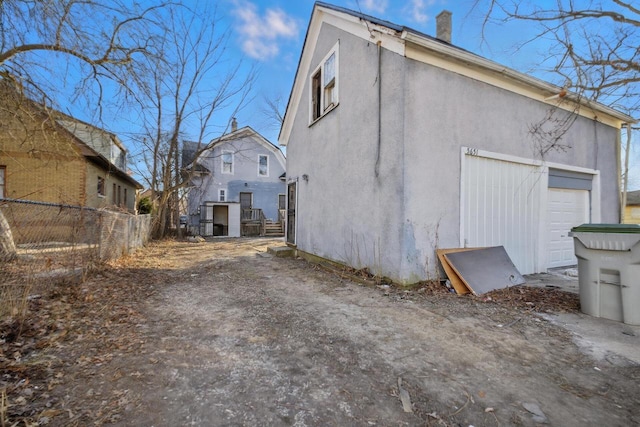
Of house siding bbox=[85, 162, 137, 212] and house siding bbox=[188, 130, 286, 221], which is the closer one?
house siding bbox=[85, 162, 137, 212]

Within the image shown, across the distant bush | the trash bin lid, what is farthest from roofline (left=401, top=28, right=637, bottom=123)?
the distant bush

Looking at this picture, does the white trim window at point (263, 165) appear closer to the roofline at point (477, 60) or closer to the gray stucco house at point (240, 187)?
the gray stucco house at point (240, 187)

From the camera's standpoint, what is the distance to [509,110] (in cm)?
609

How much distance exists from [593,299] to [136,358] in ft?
17.9

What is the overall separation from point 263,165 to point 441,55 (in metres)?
18.5

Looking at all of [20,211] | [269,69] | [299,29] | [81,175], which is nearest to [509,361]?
[20,211]

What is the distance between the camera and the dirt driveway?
1.91 meters

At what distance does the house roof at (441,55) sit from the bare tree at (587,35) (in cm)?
50

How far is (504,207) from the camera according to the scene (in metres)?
5.96

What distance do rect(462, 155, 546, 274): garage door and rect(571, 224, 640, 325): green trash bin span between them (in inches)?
69.3

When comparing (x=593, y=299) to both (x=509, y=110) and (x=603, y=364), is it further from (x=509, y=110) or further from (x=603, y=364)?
(x=509, y=110)

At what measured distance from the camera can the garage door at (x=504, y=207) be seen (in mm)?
5547

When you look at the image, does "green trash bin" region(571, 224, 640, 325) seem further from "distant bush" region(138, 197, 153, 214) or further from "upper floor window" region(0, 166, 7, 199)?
"distant bush" region(138, 197, 153, 214)

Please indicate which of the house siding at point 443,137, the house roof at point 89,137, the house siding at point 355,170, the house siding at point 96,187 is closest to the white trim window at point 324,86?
the house siding at point 355,170
